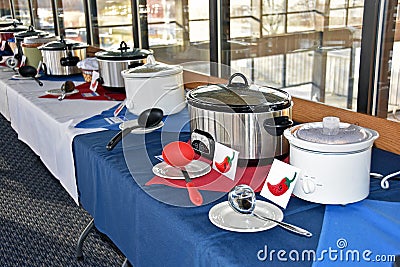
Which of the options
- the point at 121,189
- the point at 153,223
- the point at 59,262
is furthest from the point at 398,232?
the point at 59,262

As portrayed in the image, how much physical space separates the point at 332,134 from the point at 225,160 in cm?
22

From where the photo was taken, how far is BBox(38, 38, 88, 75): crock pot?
6.74 ft

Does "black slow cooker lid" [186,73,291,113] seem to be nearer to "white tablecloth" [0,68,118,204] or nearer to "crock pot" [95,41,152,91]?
"white tablecloth" [0,68,118,204]

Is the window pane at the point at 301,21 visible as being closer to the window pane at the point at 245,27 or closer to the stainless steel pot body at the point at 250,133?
the window pane at the point at 245,27

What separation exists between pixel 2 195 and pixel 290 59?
216 centimetres

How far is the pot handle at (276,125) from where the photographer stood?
883 mm

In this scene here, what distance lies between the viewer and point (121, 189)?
93 cm

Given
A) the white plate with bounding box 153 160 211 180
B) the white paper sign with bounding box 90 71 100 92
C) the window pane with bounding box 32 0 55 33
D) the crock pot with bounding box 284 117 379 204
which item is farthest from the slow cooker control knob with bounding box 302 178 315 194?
the window pane with bounding box 32 0 55 33

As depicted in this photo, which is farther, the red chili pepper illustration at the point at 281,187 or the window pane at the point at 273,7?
the window pane at the point at 273,7

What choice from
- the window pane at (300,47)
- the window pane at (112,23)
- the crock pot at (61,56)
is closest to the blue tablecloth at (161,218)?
the crock pot at (61,56)

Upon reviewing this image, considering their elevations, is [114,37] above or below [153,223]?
above

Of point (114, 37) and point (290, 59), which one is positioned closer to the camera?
point (114, 37)

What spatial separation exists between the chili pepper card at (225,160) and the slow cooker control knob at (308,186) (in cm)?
15

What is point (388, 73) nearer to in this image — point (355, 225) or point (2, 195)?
point (355, 225)
